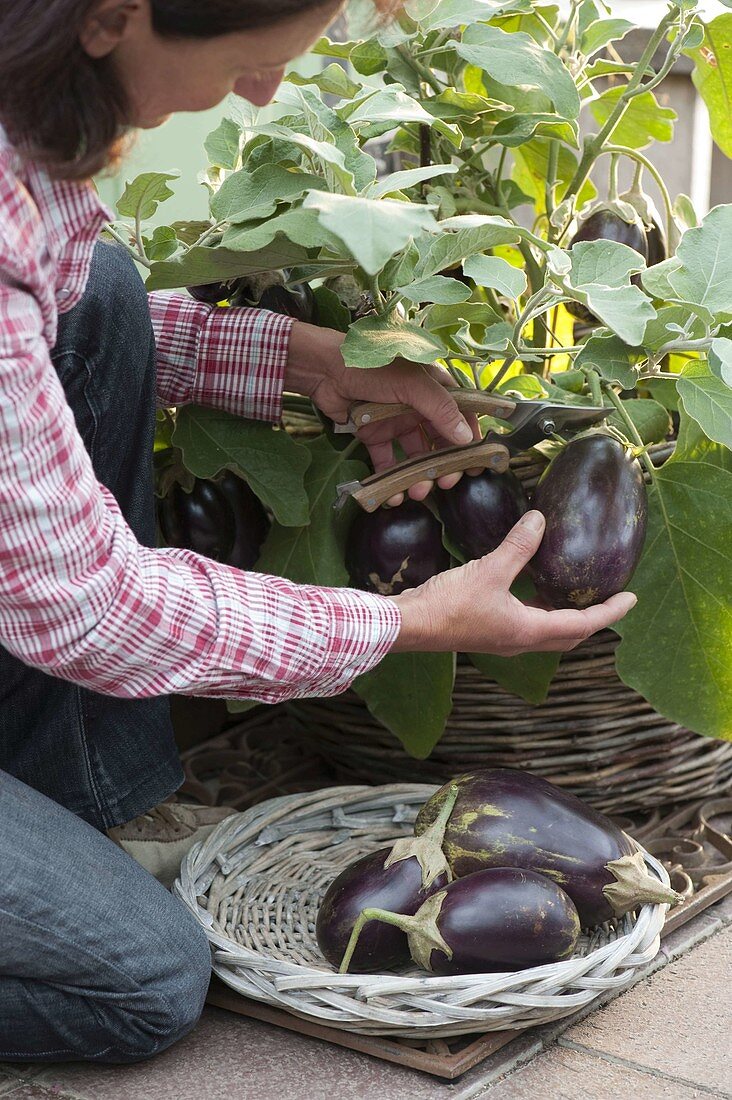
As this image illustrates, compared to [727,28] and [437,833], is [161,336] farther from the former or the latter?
[727,28]

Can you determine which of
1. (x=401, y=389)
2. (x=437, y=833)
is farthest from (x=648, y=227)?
(x=437, y=833)

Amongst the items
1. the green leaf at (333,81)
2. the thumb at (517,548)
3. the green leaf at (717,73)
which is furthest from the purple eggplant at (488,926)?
the green leaf at (717,73)

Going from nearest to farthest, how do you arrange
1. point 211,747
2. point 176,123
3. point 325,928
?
point 325,928
point 211,747
point 176,123

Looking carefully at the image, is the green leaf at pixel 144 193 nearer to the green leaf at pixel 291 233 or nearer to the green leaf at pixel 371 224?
the green leaf at pixel 291 233

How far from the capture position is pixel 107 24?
727 millimetres

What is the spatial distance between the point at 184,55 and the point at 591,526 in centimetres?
51

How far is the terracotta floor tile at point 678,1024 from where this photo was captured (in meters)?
0.96

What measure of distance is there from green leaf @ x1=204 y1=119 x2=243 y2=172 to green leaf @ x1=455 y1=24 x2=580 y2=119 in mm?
258

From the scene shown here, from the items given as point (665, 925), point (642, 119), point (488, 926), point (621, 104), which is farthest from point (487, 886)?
point (642, 119)

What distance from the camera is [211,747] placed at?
5.47 feet

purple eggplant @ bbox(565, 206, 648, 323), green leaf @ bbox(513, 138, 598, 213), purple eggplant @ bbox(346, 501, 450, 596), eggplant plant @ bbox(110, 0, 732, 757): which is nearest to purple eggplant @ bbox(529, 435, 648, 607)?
eggplant plant @ bbox(110, 0, 732, 757)

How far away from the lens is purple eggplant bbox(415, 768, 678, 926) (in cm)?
104

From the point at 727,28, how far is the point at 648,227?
0.22m

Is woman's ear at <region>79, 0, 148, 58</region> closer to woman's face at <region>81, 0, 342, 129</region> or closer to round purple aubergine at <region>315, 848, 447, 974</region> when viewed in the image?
woman's face at <region>81, 0, 342, 129</region>
